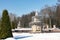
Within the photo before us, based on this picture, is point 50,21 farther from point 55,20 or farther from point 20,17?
point 20,17

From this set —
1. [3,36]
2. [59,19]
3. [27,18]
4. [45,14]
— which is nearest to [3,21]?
[3,36]

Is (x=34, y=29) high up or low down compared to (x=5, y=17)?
down

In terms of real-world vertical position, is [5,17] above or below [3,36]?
above

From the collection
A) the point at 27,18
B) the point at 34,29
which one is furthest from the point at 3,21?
the point at 27,18

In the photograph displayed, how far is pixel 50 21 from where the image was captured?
2189 inches

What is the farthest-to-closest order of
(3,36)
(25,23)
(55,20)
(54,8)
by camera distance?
(25,23) < (54,8) < (55,20) < (3,36)

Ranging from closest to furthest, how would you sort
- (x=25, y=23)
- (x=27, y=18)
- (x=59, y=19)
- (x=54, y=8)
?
1. (x=59, y=19)
2. (x=54, y=8)
3. (x=25, y=23)
4. (x=27, y=18)

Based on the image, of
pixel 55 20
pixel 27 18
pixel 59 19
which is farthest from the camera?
pixel 27 18

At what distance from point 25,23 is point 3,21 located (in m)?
50.4

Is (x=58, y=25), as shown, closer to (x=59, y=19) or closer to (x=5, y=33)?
(x=59, y=19)

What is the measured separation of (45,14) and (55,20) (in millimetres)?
6506

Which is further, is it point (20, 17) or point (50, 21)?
point (20, 17)

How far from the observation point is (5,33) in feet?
55.0

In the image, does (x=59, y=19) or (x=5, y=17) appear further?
(x=59, y=19)
